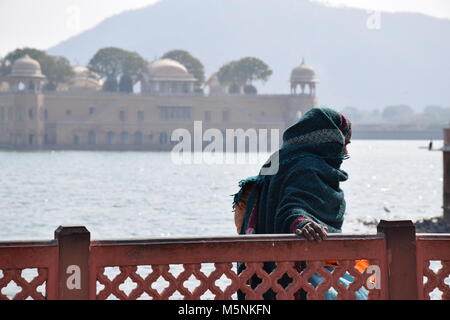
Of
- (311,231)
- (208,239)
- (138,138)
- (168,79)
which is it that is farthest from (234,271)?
(138,138)

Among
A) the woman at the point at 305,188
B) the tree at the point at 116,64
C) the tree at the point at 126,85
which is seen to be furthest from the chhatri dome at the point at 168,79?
the woman at the point at 305,188

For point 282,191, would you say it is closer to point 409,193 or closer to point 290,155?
point 290,155

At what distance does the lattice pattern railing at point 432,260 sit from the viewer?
353 centimetres

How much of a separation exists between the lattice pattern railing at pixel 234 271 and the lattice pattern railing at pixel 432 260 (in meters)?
0.14

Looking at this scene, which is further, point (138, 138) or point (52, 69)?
point (52, 69)

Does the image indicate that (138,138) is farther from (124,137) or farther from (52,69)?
(52,69)

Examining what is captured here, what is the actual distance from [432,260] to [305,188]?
1.66 ft

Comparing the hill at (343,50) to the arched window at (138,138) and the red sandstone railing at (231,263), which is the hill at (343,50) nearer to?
the arched window at (138,138)

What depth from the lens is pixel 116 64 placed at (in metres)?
72.1

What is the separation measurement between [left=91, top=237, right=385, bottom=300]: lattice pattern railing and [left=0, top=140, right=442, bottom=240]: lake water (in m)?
9.95

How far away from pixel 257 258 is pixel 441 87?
189m

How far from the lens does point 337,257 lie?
346 cm

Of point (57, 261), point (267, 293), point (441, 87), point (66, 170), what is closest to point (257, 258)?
point (267, 293)

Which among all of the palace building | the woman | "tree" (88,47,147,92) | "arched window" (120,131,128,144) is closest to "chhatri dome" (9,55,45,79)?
the palace building
